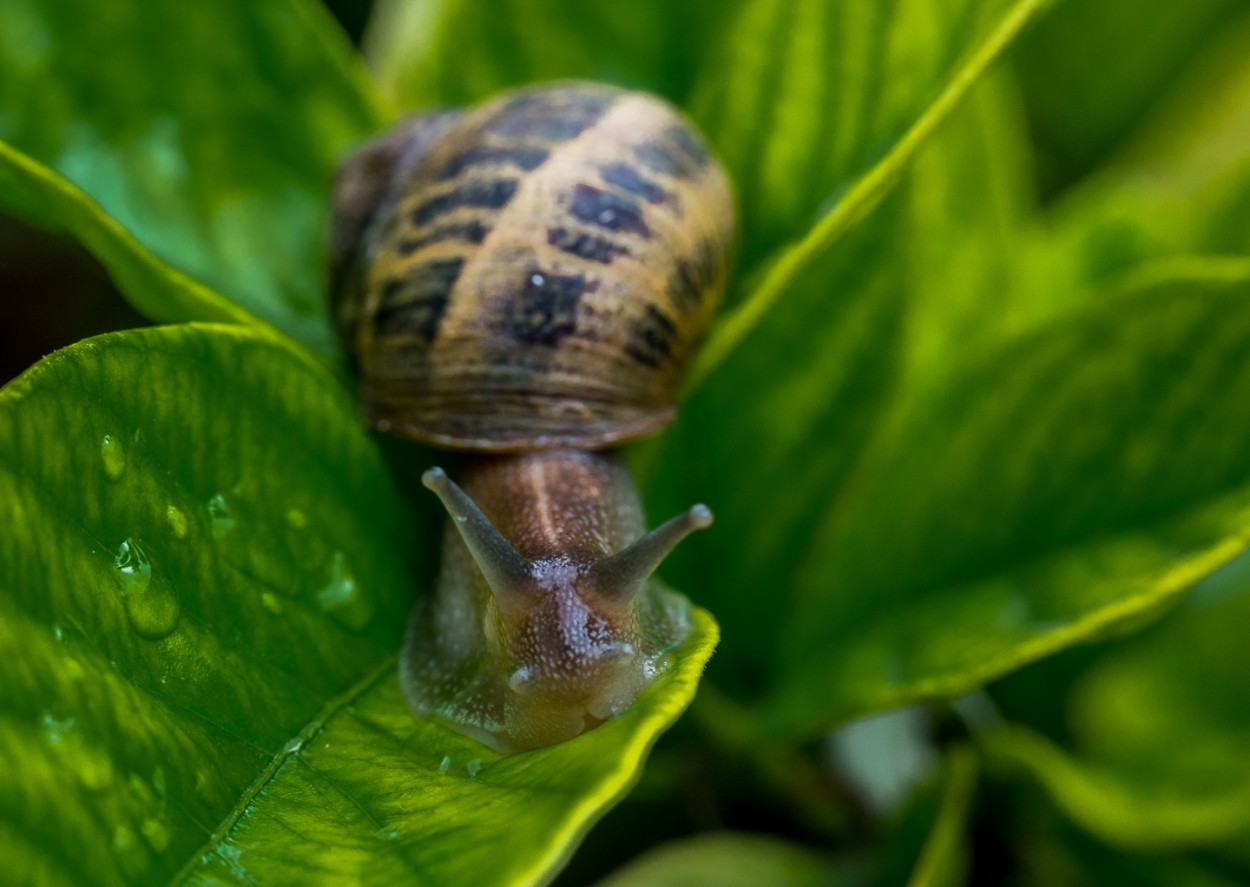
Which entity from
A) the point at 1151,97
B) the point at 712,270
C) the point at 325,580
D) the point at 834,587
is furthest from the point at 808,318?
the point at 1151,97

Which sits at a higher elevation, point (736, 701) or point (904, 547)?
point (904, 547)

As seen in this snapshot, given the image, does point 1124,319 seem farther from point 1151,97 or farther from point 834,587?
point 1151,97

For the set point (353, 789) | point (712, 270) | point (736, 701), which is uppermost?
point (712, 270)

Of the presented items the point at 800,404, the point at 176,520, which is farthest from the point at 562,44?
the point at 176,520

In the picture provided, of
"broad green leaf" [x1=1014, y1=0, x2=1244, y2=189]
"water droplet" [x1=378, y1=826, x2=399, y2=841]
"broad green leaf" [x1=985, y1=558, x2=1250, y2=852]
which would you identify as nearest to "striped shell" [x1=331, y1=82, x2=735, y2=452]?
"water droplet" [x1=378, y1=826, x2=399, y2=841]

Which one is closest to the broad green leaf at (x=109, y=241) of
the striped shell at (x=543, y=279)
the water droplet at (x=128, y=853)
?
the striped shell at (x=543, y=279)

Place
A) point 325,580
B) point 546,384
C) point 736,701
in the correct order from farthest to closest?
point 736,701, point 546,384, point 325,580

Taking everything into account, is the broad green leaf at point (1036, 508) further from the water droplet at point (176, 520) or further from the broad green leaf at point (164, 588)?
the water droplet at point (176, 520)
